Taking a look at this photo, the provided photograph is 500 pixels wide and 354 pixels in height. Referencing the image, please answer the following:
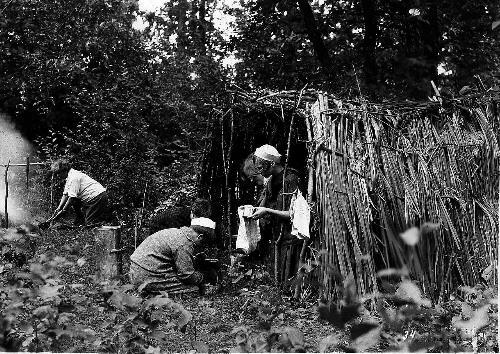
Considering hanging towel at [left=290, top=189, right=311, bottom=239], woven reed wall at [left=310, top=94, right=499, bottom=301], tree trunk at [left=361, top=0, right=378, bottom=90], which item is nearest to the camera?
woven reed wall at [left=310, top=94, right=499, bottom=301]

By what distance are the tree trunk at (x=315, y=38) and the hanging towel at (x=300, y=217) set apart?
7.91 metres

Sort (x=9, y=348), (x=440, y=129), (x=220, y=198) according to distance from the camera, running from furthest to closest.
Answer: (x=220, y=198)
(x=440, y=129)
(x=9, y=348)

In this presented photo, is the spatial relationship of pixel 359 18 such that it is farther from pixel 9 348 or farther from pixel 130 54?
pixel 9 348

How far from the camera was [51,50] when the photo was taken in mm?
14641

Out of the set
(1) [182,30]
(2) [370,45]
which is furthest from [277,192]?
(1) [182,30]

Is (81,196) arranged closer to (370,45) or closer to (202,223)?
(202,223)

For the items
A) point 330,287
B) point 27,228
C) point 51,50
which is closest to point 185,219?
point 330,287

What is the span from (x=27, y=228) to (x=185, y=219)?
5.97m

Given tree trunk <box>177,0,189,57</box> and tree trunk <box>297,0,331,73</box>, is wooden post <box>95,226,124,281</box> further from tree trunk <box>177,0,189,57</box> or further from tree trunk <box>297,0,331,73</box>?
tree trunk <box>177,0,189,57</box>

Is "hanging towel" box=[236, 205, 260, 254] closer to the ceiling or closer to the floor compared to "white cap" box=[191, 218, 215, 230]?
closer to the floor

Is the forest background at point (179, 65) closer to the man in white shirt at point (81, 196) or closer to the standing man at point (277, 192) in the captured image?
the man in white shirt at point (81, 196)

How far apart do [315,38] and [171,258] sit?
868 centimetres

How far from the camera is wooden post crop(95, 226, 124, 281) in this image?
24.1 ft

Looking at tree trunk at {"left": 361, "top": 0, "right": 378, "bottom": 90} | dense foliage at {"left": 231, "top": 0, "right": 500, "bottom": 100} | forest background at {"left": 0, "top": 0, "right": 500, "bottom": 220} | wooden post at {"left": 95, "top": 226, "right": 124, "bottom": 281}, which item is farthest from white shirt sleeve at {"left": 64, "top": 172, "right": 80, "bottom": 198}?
tree trunk at {"left": 361, "top": 0, "right": 378, "bottom": 90}
